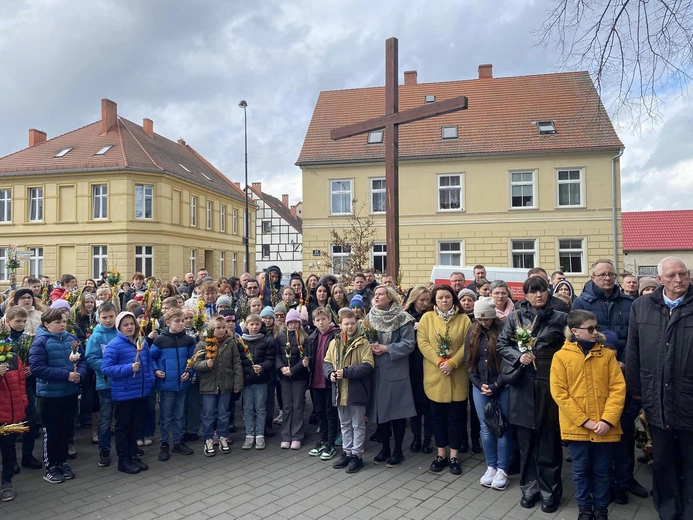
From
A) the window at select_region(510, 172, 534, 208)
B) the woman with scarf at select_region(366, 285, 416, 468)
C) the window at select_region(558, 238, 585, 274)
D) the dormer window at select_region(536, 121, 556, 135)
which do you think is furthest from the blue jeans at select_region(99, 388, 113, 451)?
the dormer window at select_region(536, 121, 556, 135)

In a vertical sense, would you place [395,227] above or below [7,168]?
below

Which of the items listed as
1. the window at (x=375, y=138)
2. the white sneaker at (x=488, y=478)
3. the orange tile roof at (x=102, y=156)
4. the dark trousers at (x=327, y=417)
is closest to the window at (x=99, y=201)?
the orange tile roof at (x=102, y=156)

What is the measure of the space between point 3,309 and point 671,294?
837cm

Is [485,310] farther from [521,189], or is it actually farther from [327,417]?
[521,189]

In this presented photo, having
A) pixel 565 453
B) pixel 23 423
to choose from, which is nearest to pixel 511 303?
pixel 565 453

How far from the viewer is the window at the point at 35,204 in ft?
102

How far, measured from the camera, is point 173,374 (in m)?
5.94

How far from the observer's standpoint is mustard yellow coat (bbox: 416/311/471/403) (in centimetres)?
521

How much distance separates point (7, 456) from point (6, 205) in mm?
32647

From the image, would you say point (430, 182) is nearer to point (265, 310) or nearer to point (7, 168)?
point (265, 310)

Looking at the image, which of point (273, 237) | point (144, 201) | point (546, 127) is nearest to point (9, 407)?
point (546, 127)

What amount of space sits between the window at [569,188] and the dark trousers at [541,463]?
20527mm

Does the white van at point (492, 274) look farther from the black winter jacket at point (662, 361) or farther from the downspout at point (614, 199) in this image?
the black winter jacket at point (662, 361)

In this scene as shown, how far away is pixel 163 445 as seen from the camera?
19.1ft
